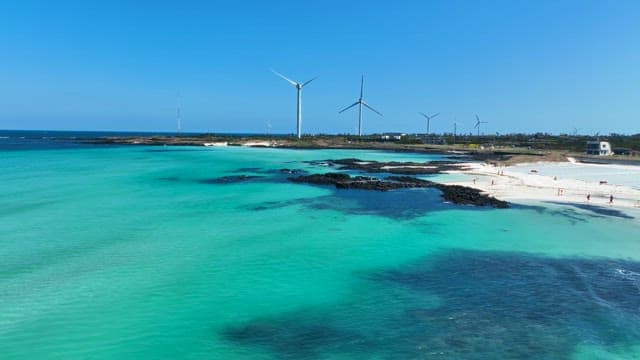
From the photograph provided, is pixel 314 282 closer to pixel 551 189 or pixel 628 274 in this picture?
pixel 628 274

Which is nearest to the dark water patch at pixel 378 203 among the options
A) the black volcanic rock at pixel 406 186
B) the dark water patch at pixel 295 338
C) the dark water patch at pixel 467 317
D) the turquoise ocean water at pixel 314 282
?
the turquoise ocean water at pixel 314 282

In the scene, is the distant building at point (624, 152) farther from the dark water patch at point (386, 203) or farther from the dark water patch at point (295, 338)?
the dark water patch at point (295, 338)

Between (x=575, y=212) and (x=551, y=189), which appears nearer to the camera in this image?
(x=575, y=212)

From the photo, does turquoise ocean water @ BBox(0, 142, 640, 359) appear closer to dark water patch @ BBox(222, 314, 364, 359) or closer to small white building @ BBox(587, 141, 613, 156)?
dark water patch @ BBox(222, 314, 364, 359)

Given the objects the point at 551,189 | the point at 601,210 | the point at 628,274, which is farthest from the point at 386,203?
the point at 628,274

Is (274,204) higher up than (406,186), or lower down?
lower down

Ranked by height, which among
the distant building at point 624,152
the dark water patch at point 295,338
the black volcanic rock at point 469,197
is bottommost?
the dark water patch at point 295,338

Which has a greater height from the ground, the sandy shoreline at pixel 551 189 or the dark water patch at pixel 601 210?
the sandy shoreline at pixel 551 189

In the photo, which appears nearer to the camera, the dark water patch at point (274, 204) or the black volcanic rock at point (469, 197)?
the dark water patch at point (274, 204)
